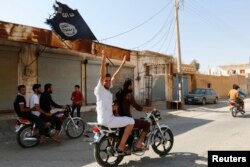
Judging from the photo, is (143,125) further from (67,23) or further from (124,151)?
(67,23)

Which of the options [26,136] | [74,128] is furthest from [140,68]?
[26,136]

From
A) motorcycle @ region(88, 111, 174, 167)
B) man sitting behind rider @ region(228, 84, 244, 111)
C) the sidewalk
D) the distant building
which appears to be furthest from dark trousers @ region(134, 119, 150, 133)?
the distant building

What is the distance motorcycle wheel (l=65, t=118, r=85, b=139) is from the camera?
10812 millimetres

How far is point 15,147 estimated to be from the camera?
9547 mm

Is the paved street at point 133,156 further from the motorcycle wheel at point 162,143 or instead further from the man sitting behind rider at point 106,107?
the man sitting behind rider at point 106,107

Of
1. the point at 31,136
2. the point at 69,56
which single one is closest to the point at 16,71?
the point at 69,56

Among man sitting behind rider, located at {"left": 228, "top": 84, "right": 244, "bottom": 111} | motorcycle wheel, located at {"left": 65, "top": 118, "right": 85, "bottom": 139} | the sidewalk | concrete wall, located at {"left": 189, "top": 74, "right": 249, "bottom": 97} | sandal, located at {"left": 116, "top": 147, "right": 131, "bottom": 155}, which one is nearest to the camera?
sandal, located at {"left": 116, "top": 147, "right": 131, "bottom": 155}

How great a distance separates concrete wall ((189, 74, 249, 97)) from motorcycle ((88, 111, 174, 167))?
92.6ft

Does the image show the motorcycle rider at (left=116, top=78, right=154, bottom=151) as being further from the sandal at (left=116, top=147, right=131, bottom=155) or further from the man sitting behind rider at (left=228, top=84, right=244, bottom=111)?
the man sitting behind rider at (left=228, top=84, right=244, bottom=111)

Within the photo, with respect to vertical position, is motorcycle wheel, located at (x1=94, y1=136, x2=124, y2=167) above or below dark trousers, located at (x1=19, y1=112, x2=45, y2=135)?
below

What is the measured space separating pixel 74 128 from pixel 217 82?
109 feet

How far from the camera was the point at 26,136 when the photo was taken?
9547mm

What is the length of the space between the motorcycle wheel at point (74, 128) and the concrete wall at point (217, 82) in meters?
25.5

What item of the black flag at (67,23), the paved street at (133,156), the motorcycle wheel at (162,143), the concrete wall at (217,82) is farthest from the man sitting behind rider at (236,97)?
the concrete wall at (217,82)
